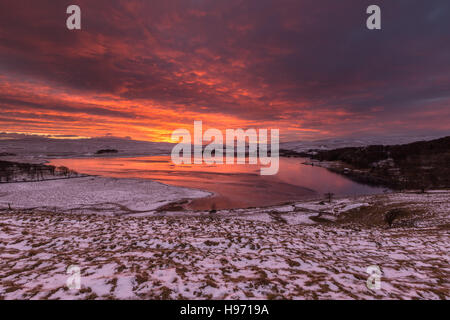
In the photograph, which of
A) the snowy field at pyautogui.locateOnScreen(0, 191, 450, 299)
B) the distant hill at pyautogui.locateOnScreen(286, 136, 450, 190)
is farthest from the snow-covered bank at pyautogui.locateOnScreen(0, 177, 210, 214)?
the distant hill at pyautogui.locateOnScreen(286, 136, 450, 190)

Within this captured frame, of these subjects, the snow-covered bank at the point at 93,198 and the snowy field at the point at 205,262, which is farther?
the snow-covered bank at the point at 93,198

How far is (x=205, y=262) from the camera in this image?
678 centimetres

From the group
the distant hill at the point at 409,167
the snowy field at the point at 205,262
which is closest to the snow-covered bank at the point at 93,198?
the snowy field at the point at 205,262

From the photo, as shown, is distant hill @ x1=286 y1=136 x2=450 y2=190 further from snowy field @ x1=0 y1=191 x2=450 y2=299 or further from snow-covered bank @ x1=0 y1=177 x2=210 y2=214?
snow-covered bank @ x1=0 y1=177 x2=210 y2=214

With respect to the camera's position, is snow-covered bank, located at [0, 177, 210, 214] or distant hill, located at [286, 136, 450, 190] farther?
distant hill, located at [286, 136, 450, 190]

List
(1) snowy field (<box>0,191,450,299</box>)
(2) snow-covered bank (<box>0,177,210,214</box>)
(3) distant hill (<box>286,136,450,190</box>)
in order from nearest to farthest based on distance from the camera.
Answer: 1. (1) snowy field (<box>0,191,450,299</box>)
2. (2) snow-covered bank (<box>0,177,210,214</box>)
3. (3) distant hill (<box>286,136,450,190</box>)

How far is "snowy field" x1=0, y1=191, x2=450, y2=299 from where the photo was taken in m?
4.67

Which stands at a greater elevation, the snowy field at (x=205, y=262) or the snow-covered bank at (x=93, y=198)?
the snowy field at (x=205, y=262)

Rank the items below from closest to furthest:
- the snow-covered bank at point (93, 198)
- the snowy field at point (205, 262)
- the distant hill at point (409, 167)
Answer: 1. the snowy field at point (205, 262)
2. the snow-covered bank at point (93, 198)
3. the distant hill at point (409, 167)

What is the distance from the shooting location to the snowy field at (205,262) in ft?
15.3

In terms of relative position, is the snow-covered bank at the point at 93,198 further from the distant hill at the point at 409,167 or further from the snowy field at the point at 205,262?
the distant hill at the point at 409,167
